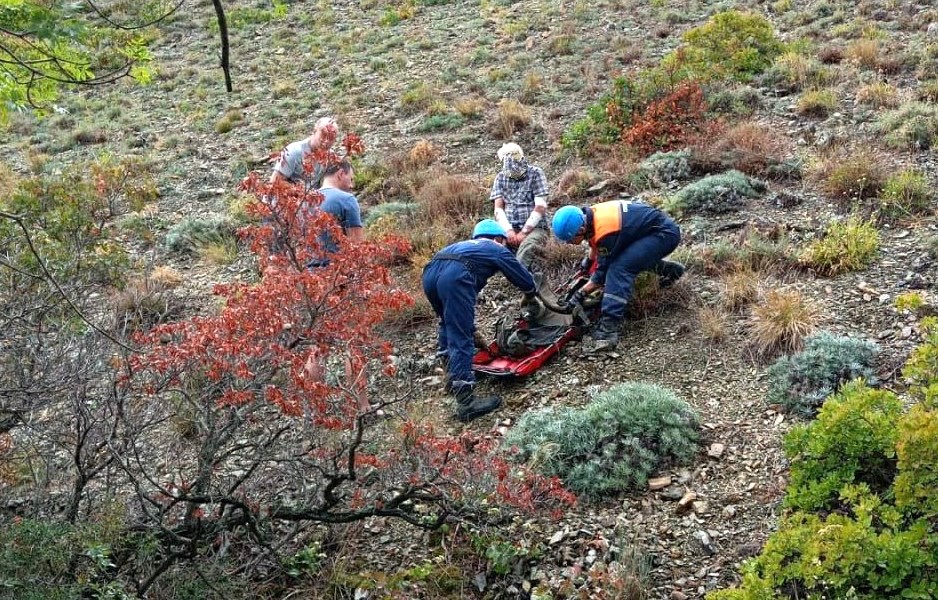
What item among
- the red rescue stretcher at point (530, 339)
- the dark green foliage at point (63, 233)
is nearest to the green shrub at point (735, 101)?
the red rescue stretcher at point (530, 339)

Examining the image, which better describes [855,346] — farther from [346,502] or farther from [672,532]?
[346,502]

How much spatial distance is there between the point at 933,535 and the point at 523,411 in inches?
121

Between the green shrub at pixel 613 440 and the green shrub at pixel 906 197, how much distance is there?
11.3ft

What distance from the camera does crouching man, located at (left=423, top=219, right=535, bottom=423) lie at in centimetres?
577

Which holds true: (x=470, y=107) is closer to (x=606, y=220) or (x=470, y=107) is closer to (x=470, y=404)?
(x=606, y=220)

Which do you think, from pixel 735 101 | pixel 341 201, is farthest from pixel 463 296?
→ pixel 735 101

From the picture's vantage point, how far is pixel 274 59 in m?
18.0

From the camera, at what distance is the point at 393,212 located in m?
9.53

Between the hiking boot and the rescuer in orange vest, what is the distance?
15.9 inches

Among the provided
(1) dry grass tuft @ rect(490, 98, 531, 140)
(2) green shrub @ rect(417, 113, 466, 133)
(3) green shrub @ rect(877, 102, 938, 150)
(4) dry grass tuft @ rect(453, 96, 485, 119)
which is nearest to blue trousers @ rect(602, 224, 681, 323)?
(3) green shrub @ rect(877, 102, 938, 150)

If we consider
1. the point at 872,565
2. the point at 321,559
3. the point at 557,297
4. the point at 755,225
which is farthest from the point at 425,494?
the point at 755,225

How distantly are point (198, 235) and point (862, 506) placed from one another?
335 inches

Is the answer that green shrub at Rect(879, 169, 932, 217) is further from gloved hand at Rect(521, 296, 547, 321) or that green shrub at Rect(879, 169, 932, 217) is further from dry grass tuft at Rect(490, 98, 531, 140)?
dry grass tuft at Rect(490, 98, 531, 140)

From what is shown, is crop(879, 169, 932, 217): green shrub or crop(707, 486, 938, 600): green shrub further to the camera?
crop(879, 169, 932, 217): green shrub
